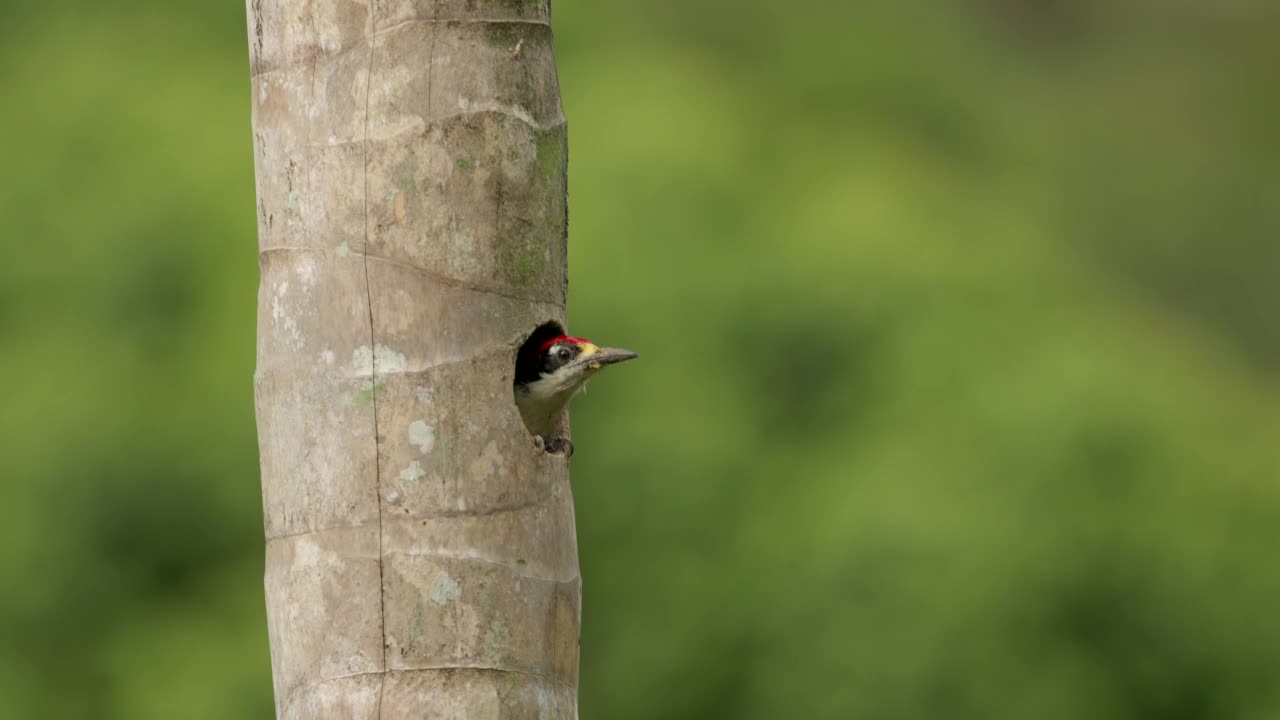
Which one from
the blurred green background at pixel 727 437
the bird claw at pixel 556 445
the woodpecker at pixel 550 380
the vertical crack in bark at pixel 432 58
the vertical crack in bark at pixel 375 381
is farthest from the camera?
the blurred green background at pixel 727 437

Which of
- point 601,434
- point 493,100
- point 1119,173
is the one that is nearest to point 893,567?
point 601,434

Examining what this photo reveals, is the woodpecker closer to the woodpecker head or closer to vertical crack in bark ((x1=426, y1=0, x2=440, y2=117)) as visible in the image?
the woodpecker head

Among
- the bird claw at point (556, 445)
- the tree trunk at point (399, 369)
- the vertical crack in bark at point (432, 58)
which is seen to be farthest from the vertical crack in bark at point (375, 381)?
the bird claw at point (556, 445)

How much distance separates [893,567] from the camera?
539 inches

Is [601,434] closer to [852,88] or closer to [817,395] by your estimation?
[817,395]

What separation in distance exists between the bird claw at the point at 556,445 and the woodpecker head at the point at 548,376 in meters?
0.03

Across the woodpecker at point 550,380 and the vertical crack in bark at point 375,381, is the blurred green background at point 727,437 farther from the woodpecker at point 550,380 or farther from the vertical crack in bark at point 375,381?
the vertical crack in bark at point 375,381

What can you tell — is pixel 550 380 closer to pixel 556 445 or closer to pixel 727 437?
pixel 556 445

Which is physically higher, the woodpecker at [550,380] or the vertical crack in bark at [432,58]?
the vertical crack in bark at [432,58]

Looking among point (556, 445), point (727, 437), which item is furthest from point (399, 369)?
point (727, 437)

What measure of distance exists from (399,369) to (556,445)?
0.61 m

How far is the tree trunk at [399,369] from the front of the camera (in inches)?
167

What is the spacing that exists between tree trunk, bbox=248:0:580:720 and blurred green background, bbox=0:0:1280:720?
31.2 feet

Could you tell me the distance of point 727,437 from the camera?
14.7m
